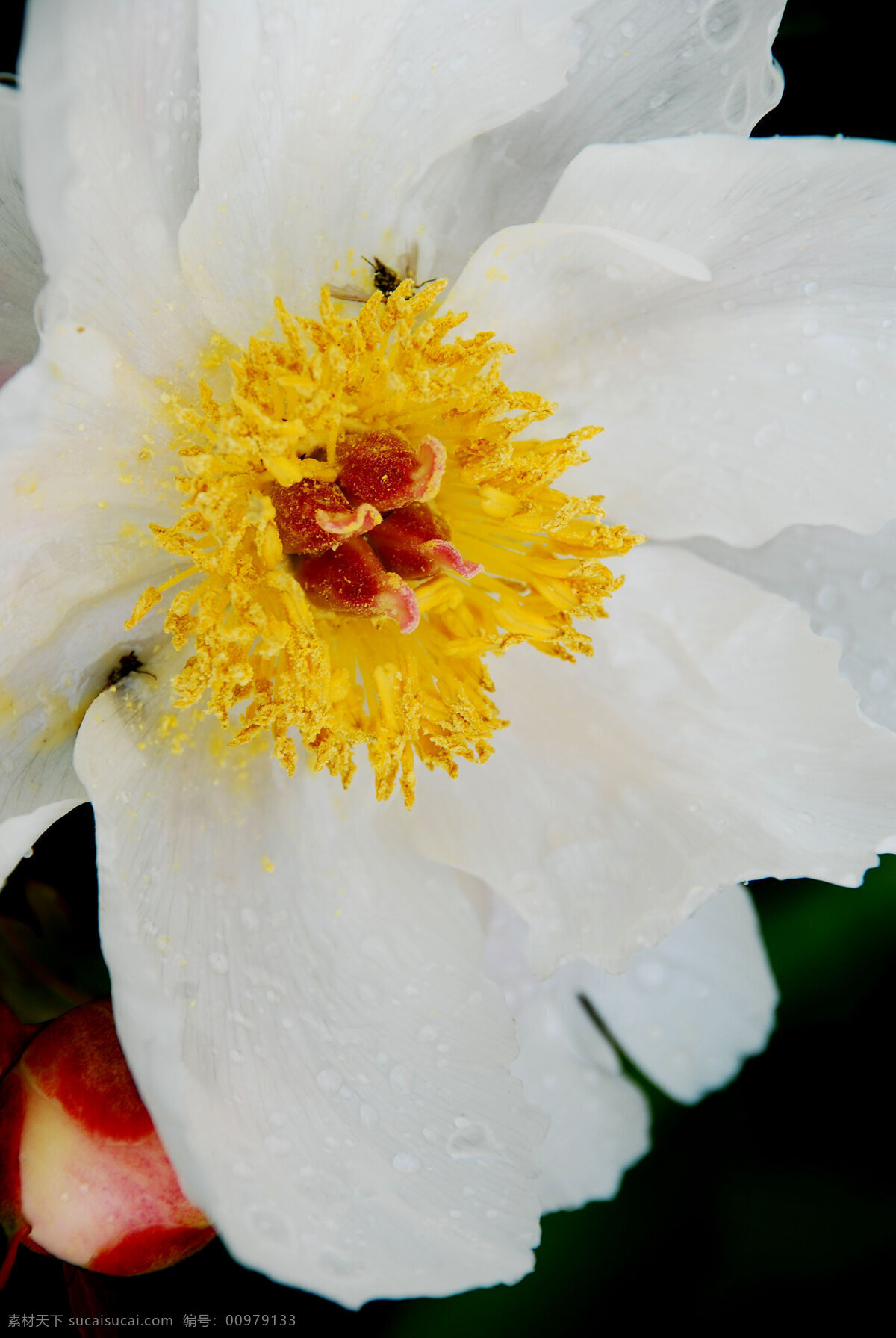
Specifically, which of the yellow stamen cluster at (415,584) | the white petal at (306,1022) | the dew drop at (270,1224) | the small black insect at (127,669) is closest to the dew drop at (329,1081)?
the white petal at (306,1022)

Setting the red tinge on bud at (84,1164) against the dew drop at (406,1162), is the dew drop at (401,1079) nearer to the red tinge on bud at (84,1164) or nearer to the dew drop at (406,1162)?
the dew drop at (406,1162)

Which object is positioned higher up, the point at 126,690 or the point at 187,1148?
the point at 126,690

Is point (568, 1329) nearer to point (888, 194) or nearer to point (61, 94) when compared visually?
A: point (888, 194)

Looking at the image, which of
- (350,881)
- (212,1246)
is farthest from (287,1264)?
(212,1246)

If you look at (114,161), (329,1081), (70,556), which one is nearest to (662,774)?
(329,1081)

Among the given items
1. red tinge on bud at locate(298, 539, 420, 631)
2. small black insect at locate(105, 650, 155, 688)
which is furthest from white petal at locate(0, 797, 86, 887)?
red tinge on bud at locate(298, 539, 420, 631)

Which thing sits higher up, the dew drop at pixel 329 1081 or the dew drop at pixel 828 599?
the dew drop at pixel 329 1081

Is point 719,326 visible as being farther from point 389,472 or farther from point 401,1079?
point 401,1079

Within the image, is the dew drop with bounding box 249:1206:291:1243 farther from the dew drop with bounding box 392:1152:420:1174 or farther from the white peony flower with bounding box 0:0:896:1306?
the dew drop with bounding box 392:1152:420:1174
